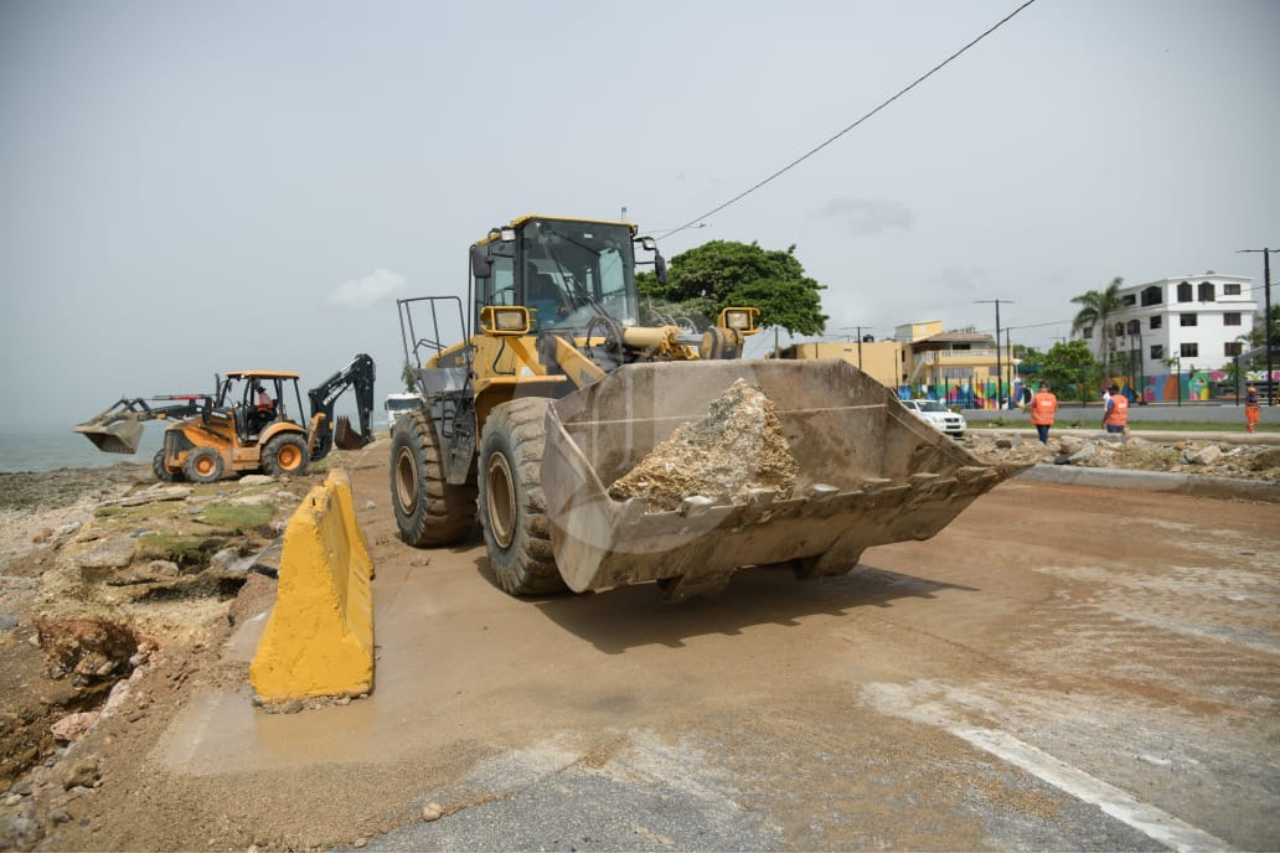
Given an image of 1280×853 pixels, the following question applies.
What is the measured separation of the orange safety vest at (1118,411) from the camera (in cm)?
1708

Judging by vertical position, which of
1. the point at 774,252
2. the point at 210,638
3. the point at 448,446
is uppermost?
the point at 774,252

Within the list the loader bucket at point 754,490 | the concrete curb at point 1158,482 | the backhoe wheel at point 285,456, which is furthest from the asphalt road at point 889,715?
the backhoe wheel at point 285,456

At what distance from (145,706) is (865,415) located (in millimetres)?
4485

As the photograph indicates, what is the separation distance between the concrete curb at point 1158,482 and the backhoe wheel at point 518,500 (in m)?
7.44

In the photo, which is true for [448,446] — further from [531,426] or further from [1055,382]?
[1055,382]

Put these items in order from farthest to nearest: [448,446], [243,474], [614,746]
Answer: [243,474] → [448,446] → [614,746]

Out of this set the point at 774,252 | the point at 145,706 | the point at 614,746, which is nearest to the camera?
the point at 614,746

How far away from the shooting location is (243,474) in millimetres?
Result: 19438

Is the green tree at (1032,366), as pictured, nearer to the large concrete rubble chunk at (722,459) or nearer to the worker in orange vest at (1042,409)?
the worker in orange vest at (1042,409)

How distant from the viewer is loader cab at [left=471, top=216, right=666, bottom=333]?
7.68 metres

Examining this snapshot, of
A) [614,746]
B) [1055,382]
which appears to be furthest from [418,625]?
[1055,382]

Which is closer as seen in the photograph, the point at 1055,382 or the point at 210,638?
the point at 210,638

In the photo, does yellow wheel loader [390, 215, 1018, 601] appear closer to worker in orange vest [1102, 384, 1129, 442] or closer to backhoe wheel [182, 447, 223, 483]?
worker in orange vest [1102, 384, 1129, 442]

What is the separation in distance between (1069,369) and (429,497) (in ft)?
154
